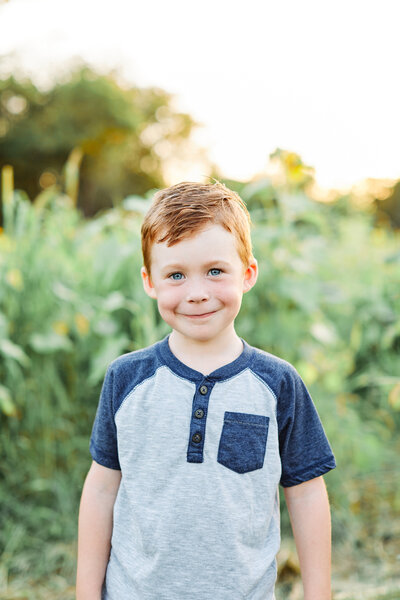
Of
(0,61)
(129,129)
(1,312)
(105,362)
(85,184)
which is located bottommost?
(105,362)

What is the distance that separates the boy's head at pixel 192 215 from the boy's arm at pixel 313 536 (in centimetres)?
50

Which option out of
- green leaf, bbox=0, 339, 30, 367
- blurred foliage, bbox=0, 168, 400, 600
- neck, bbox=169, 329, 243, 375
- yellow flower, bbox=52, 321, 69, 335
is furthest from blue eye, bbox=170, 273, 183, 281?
yellow flower, bbox=52, 321, 69, 335

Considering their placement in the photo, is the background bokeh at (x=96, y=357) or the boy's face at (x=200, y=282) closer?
the boy's face at (x=200, y=282)

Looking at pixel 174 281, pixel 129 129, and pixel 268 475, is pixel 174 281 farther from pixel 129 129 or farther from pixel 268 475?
pixel 129 129

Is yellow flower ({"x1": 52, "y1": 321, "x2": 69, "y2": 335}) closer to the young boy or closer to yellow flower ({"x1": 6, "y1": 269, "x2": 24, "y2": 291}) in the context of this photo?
yellow flower ({"x1": 6, "y1": 269, "x2": 24, "y2": 291})

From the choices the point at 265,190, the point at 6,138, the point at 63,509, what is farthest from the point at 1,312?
the point at 6,138

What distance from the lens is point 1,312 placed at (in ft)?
8.25

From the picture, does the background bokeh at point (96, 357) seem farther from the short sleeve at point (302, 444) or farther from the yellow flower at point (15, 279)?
Result: the short sleeve at point (302, 444)

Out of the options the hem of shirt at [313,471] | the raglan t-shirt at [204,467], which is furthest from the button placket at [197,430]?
the hem of shirt at [313,471]

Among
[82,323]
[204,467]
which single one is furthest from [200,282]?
[82,323]

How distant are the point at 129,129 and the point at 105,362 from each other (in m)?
24.6

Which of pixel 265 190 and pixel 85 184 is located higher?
pixel 85 184

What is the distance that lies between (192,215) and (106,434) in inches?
19.9

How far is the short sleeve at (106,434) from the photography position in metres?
1.32
